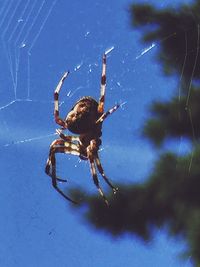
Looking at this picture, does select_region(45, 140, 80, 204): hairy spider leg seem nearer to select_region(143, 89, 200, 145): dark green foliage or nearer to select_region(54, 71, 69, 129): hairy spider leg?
select_region(54, 71, 69, 129): hairy spider leg

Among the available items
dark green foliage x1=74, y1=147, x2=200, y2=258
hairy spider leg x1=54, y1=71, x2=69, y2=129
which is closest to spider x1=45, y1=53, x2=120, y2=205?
hairy spider leg x1=54, y1=71, x2=69, y2=129

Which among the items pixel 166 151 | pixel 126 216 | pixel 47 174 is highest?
pixel 47 174

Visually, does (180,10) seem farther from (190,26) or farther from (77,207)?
(77,207)

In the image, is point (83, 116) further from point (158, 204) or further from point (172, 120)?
point (158, 204)

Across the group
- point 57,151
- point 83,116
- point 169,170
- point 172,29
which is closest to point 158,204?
point 169,170

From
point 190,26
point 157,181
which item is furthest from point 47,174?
point 157,181
